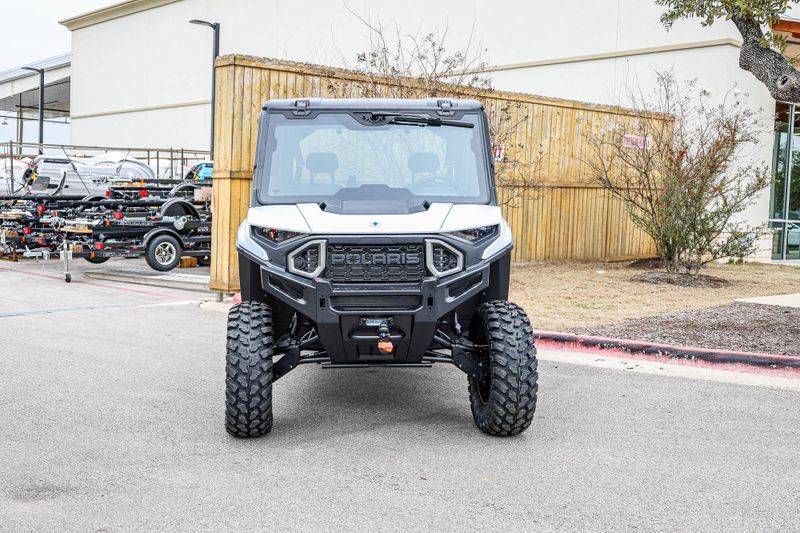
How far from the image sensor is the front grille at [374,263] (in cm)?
575

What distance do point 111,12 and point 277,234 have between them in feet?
134

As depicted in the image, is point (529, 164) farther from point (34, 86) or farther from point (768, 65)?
point (34, 86)

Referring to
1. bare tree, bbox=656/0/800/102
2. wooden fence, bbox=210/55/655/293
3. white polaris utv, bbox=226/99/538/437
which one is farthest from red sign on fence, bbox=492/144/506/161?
white polaris utv, bbox=226/99/538/437

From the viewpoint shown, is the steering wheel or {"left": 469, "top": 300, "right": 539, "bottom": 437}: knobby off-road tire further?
the steering wheel

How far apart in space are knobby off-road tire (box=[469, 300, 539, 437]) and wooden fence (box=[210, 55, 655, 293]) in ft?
23.8

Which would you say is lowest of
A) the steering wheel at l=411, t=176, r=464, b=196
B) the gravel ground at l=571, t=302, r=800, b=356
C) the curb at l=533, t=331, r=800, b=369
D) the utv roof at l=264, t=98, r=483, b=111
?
the curb at l=533, t=331, r=800, b=369

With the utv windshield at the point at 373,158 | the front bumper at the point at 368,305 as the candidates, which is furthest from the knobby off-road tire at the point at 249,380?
the utv windshield at the point at 373,158

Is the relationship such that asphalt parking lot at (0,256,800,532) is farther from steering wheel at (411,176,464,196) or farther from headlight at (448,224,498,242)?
steering wheel at (411,176,464,196)

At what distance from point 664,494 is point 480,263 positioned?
183 centimetres

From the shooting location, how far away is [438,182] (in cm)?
649

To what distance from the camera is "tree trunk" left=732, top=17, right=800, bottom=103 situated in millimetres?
9820

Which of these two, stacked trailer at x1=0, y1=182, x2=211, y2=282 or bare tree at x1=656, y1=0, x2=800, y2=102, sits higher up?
bare tree at x1=656, y1=0, x2=800, y2=102

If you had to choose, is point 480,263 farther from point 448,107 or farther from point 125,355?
point 125,355

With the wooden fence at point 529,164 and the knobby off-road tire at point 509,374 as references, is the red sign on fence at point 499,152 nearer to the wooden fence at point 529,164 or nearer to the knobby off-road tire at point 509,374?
the wooden fence at point 529,164
